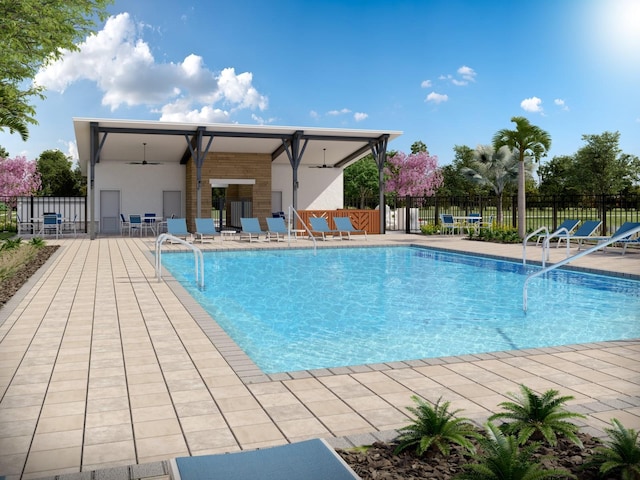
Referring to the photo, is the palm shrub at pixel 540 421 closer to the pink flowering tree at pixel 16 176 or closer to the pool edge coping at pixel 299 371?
the pool edge coping at pixel 299 371

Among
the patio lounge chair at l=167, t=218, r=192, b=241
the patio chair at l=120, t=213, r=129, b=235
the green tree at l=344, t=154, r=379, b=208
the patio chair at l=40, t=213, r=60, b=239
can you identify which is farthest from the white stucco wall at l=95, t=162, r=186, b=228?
the green tree at l=344, t=154, r=379, b=208

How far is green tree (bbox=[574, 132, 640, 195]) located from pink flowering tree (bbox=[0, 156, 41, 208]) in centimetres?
3697

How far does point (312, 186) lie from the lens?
2680cm

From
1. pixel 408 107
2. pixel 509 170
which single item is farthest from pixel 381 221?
pixel 408 107

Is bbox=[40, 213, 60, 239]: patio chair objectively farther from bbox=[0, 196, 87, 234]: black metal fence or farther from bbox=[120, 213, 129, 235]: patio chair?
bbox=[120, 213, 129, 235]: patio chair

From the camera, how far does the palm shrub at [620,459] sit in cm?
264

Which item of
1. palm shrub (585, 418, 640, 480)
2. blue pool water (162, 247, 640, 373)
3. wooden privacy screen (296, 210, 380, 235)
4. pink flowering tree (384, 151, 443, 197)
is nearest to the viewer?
palm shrub (585, 418, 640, 480)

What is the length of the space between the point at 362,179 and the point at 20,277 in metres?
40.4

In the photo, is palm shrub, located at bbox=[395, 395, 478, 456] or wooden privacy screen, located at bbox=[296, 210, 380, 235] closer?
palm shrub, located at bbox=[395, 395, 478, 456]

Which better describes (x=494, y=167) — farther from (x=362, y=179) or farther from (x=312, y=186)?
(x=362, y=179)

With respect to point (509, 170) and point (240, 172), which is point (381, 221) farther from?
point (509, 170)

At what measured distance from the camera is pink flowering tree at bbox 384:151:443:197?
4922cm

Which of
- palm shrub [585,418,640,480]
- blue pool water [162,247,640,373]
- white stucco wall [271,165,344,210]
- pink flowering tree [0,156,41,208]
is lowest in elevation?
blue pool water [162,247,640,373]

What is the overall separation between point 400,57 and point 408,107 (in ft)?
53.8
